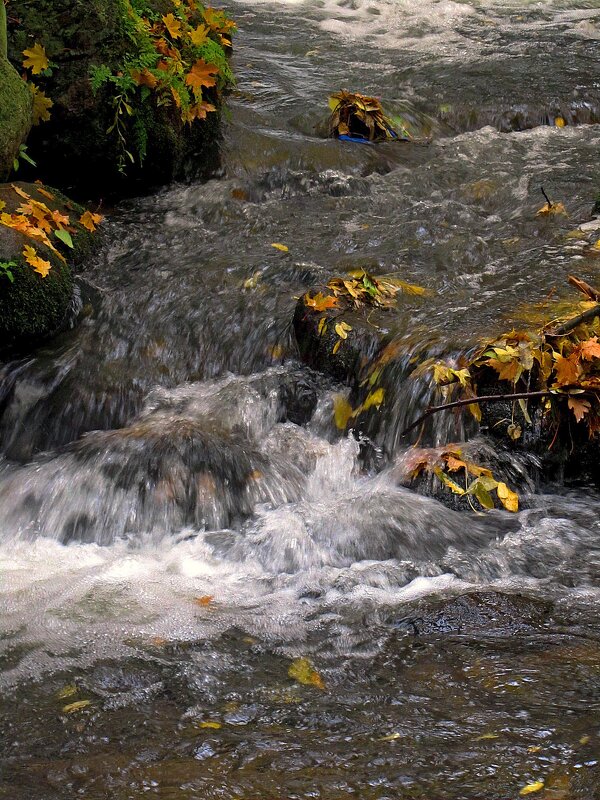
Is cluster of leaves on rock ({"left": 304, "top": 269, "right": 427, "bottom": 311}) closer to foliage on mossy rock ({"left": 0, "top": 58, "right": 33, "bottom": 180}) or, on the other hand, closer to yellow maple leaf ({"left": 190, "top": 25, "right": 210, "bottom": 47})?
foliage on mossy rock ({"left": 0, "top": 58, "right": 33, "bottom": 180})

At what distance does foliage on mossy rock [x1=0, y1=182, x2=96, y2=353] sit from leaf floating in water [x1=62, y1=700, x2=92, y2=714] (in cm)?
319

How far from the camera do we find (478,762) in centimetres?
216

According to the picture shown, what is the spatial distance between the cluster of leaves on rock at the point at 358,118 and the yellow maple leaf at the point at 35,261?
343 centimetres

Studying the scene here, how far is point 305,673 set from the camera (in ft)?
9.15

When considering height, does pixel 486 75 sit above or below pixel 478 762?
above

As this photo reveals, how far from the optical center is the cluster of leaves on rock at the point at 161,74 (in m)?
6.40

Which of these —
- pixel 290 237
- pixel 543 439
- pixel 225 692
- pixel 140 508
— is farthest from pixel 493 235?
pixel 225 692

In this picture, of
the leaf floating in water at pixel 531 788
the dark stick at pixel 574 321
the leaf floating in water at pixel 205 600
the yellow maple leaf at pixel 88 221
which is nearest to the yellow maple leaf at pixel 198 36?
the yellow maple leaf at pixel 88 221

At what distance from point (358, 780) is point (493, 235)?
450 cm

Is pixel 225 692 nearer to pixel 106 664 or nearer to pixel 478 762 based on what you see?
pixel 106 664

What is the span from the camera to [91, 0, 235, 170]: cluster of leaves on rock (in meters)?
6.40

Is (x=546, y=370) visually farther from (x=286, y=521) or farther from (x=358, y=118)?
(x=358, y=118)

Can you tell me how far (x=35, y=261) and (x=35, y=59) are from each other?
1947 millimetres

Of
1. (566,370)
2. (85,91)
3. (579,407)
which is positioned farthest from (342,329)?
(85,91)
